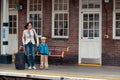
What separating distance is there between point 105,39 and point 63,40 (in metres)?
2.00

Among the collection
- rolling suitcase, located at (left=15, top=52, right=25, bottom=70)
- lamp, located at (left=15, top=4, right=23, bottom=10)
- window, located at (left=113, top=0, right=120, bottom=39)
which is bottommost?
rolling suitcase, located at (left=15, top=52, right=25, bottom=70)

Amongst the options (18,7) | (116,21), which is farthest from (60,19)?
(116,21)

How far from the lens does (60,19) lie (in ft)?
57.2

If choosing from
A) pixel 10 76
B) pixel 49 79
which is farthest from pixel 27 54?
pixel 49 79

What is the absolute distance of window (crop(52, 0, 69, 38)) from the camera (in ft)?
56.9

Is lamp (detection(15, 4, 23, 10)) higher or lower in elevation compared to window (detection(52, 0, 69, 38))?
higher

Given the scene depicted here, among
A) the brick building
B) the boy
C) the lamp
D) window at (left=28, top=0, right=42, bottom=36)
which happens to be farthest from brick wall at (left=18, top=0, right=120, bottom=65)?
the boy

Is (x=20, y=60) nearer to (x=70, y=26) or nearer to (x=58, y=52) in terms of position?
(x=58, y=52)

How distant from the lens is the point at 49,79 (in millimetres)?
12453

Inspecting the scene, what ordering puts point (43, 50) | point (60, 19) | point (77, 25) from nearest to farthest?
point (43, 50) < point (77, 25) < point (60, 19)

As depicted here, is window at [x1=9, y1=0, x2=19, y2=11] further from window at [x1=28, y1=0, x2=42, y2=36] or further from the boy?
the boy

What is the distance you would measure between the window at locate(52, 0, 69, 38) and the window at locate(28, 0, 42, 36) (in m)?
0.76

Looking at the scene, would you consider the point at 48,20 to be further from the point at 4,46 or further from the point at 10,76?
the point at 10,76

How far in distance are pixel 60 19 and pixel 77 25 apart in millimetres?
913
